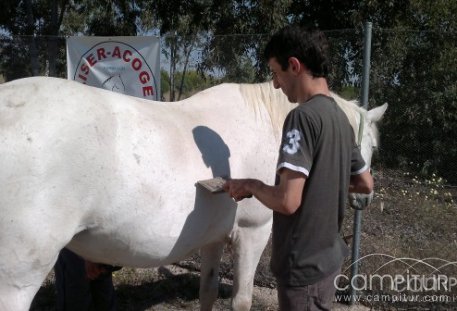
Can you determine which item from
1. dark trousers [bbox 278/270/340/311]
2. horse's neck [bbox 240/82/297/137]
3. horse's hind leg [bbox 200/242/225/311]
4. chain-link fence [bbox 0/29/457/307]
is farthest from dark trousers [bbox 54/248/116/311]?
chain-link fence [bbox 0/29/457/307]

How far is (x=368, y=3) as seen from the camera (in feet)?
26.2

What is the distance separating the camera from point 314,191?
1741 mm

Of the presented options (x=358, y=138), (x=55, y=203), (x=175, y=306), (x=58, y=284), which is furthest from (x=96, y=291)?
(x=358, y=138)

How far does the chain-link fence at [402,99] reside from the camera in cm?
383

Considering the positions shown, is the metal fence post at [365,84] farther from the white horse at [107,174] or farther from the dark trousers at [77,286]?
the dark trousers at [77,286]

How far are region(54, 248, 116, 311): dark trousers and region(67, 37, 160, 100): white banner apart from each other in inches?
69.5

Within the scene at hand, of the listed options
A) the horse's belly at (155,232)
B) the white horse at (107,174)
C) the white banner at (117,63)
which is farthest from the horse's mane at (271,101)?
the white banner at (117,63)

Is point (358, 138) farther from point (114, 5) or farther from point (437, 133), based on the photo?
point (114, 5)

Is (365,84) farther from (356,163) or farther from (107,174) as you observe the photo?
(107,174)

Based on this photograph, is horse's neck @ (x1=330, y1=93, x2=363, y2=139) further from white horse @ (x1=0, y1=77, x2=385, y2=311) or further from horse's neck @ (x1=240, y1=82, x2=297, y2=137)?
white horse @ (x1=0, y1=77, x2=385, y2=311)

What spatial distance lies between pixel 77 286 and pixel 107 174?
141 cm

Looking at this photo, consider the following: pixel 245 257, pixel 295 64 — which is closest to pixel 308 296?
pixel 295 64

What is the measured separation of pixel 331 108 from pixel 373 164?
2.60 metres

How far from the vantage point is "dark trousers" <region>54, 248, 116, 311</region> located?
2.98 m
